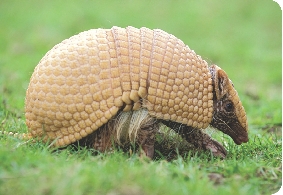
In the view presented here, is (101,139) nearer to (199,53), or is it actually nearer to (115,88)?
(115,88)

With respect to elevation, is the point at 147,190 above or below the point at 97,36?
below

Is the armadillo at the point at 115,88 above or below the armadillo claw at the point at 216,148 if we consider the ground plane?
above

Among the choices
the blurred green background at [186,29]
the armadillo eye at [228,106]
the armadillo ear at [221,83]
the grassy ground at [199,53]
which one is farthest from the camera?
the blurred green background at [186,29]

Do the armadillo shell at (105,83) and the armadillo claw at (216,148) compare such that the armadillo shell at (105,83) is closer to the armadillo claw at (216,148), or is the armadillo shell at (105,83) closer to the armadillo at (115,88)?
the armadillo at (115,88)

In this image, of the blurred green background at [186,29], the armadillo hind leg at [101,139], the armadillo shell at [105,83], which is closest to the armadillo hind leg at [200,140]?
the armadillo shell at [105,83]

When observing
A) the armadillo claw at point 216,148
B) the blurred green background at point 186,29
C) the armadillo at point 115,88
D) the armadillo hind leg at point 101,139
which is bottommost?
the armadillo hind leg at point 101,139

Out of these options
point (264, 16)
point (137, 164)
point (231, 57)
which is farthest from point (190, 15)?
point (137, 164)

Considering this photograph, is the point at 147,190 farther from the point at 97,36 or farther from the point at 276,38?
the point at 276,38

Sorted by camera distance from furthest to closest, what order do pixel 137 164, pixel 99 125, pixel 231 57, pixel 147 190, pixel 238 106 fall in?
1. pixel 231 57
2. pixel 238 106
3. pixel 99 125
4. pixel 137 164
5. pixel 147 190
